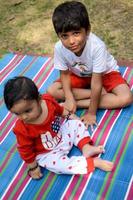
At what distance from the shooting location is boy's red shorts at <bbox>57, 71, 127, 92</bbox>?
2.70m

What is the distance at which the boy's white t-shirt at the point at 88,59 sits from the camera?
2494 mm

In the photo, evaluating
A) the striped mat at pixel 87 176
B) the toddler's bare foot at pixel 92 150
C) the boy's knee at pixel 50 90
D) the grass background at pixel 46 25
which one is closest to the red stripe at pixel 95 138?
the striped mat at pixel 87 176

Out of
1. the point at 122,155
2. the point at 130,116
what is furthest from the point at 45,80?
the point at 122,155

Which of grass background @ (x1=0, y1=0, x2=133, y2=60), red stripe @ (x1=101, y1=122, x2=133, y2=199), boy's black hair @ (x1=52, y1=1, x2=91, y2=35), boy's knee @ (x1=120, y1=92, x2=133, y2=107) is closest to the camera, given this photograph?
red stripe @ (x1=101, y1=122, x2=133, y2=199)

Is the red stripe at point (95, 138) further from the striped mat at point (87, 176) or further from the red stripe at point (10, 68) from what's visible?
the red stripe at point (10, 68)

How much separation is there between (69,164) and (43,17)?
1999 millimetres

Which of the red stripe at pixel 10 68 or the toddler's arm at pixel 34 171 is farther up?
the red stripe at pixel 10 68

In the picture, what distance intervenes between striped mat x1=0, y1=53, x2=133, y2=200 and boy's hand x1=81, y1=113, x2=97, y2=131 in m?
0.04

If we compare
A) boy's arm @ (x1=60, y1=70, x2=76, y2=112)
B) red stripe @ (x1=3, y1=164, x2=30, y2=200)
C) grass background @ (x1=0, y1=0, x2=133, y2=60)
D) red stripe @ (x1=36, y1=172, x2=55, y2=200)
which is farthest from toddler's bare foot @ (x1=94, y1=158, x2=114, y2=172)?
grass background @ (x1=0, y1=0, x2=133, y2=60)

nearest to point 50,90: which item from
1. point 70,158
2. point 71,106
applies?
point 71,106

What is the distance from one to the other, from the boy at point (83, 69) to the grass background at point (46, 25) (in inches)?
21.5

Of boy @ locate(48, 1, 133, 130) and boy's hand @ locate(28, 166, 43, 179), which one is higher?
boy @ locate(48, 1, 133, 130)

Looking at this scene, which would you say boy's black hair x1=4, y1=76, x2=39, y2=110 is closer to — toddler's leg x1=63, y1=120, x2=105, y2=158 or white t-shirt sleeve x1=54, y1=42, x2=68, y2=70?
toddler's leg x1=63, y1=120, x2=105, y2=158

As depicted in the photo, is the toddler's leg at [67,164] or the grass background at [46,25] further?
the grass background at [46,25]
